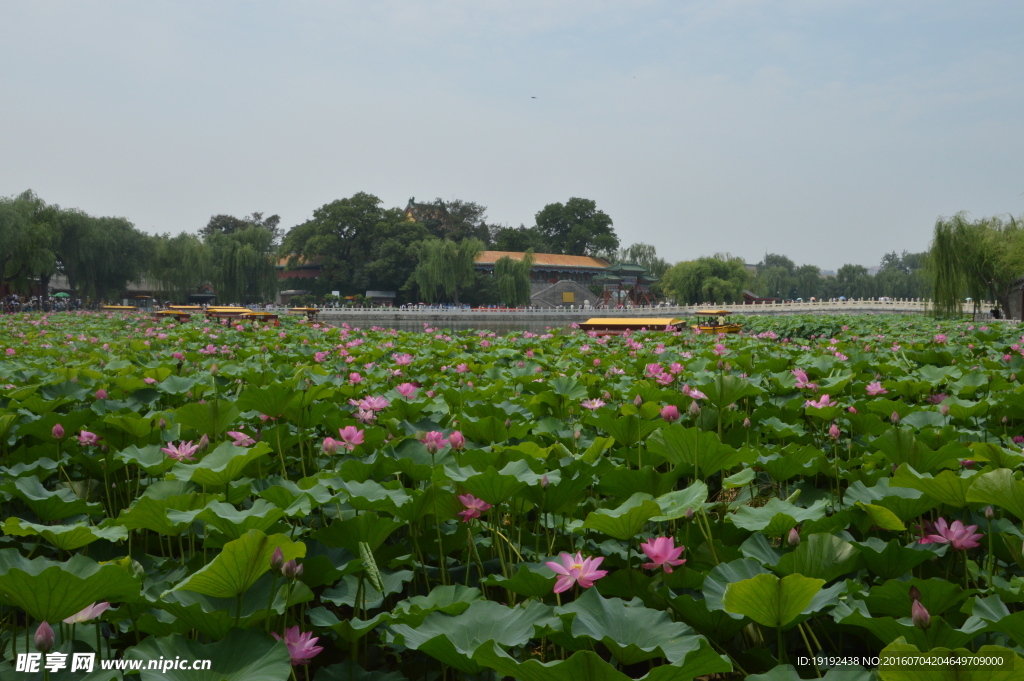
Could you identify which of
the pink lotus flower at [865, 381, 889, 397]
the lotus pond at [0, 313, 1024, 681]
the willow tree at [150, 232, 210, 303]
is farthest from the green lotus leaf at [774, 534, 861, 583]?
the willow tree at [150, 232, 210, 303]

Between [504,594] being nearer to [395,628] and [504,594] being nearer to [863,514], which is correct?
[395,628]

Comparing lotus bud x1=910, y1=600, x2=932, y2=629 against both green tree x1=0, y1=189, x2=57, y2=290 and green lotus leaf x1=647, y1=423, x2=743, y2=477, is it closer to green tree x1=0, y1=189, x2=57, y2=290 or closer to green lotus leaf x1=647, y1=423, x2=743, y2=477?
green lotus leaf x1=647, y1=423, x2=743, y2=477

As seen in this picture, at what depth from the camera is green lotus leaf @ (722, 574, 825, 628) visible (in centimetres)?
83

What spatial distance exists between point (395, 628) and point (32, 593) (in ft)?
1.46

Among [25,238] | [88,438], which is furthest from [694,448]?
[25,238]

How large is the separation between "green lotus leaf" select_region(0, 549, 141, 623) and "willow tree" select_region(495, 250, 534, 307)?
118ft

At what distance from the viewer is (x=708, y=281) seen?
39.0 meters

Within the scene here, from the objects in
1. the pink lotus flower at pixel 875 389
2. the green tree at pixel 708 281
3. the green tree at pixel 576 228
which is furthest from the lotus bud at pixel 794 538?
the green tree at pixel 576 228

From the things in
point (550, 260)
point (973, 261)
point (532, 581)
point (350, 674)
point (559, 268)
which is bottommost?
point (350, 674)

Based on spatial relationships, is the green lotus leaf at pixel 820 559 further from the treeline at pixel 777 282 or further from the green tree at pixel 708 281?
the green tree at pixel 708 281

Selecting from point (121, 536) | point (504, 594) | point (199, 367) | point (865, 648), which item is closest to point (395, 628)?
point (504, 594)

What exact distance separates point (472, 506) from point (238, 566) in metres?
0.41

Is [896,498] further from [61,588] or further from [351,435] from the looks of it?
[61,588]

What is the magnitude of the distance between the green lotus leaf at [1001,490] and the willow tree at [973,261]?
53.1ft
